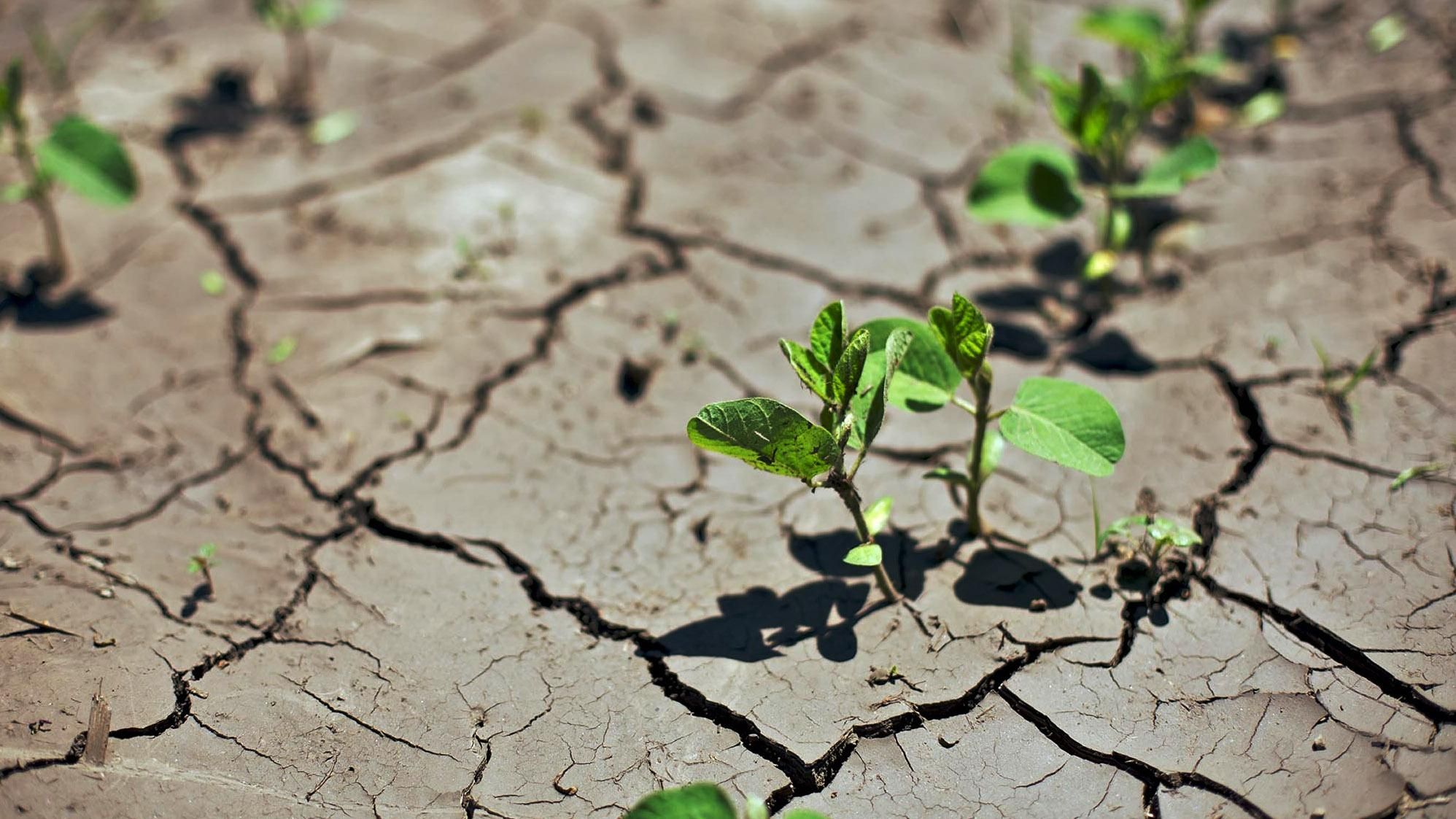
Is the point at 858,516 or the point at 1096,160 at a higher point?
the point at 1096,160

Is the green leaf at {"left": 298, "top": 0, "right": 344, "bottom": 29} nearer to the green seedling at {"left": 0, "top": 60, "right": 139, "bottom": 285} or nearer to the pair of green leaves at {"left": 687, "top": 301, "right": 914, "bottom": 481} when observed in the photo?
the green seedling at {"left": 0, "top": 60, "right": 139, "bottom": 285}

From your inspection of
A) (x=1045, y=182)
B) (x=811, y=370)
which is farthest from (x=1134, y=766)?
(x=1045, y=182)

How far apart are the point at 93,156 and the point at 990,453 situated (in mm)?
2623

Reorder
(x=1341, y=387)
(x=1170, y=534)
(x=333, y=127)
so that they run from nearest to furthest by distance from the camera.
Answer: (x=1170, y=534)
(x=1341, y=387)
(x=333, y=127)

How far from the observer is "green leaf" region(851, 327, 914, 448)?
75.1 inches

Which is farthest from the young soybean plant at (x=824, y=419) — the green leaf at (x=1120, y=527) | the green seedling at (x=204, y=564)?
the green seedling at (x=204, y=564)

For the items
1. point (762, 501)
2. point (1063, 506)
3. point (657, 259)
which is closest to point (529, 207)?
point (657, 259)

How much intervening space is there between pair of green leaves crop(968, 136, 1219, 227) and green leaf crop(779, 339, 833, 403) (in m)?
1.06

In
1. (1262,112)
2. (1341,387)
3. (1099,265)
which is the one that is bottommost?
(1341,387)

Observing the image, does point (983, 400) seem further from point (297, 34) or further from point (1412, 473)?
point (297, 34)

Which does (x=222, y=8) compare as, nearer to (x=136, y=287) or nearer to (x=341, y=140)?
(x=341, y=140)

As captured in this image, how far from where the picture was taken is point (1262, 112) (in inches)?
134

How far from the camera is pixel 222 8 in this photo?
403 cm

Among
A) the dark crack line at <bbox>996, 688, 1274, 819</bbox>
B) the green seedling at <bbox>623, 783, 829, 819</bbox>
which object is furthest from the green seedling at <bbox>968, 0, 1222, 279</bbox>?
the green seedling at <bbox>623, 783, 829, 819</bbox>
